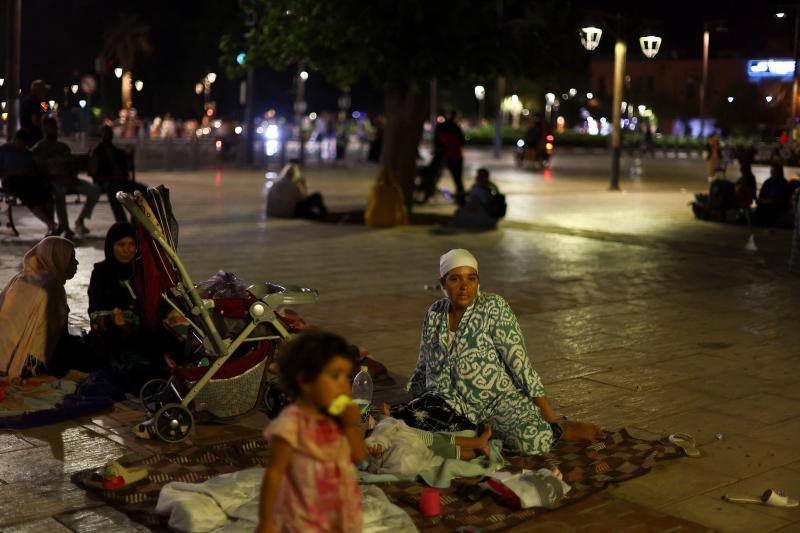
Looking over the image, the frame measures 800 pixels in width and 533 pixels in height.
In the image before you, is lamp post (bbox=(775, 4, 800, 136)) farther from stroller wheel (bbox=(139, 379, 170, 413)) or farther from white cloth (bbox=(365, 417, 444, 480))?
white cloth (bbox=(365, 417, 444, 480))

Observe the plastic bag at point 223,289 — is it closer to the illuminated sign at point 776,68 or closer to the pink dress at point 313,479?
the pink dress at point 313,479

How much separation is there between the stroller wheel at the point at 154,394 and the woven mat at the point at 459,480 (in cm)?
44

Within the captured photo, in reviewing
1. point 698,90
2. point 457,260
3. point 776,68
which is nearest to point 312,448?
point 457,260

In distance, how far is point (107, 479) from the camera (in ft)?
17.8

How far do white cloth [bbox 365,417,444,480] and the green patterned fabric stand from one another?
17.9 inches

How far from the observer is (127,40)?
5856 cm

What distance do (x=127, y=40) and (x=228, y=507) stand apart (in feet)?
185

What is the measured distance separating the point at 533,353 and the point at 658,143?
51.9 metres

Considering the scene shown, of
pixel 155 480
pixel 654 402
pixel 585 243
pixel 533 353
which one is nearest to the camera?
pixel 155 480

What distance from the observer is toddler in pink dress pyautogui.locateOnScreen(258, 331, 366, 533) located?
3643mm

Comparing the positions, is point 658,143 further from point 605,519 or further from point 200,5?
point 605,519

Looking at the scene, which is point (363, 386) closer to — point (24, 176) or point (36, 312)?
point (36, 312)

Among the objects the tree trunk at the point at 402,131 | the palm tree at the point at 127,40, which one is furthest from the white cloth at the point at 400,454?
the palm tree at the point at 127,40

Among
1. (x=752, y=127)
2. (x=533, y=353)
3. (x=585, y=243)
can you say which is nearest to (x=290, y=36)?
(x=585, y=243)
